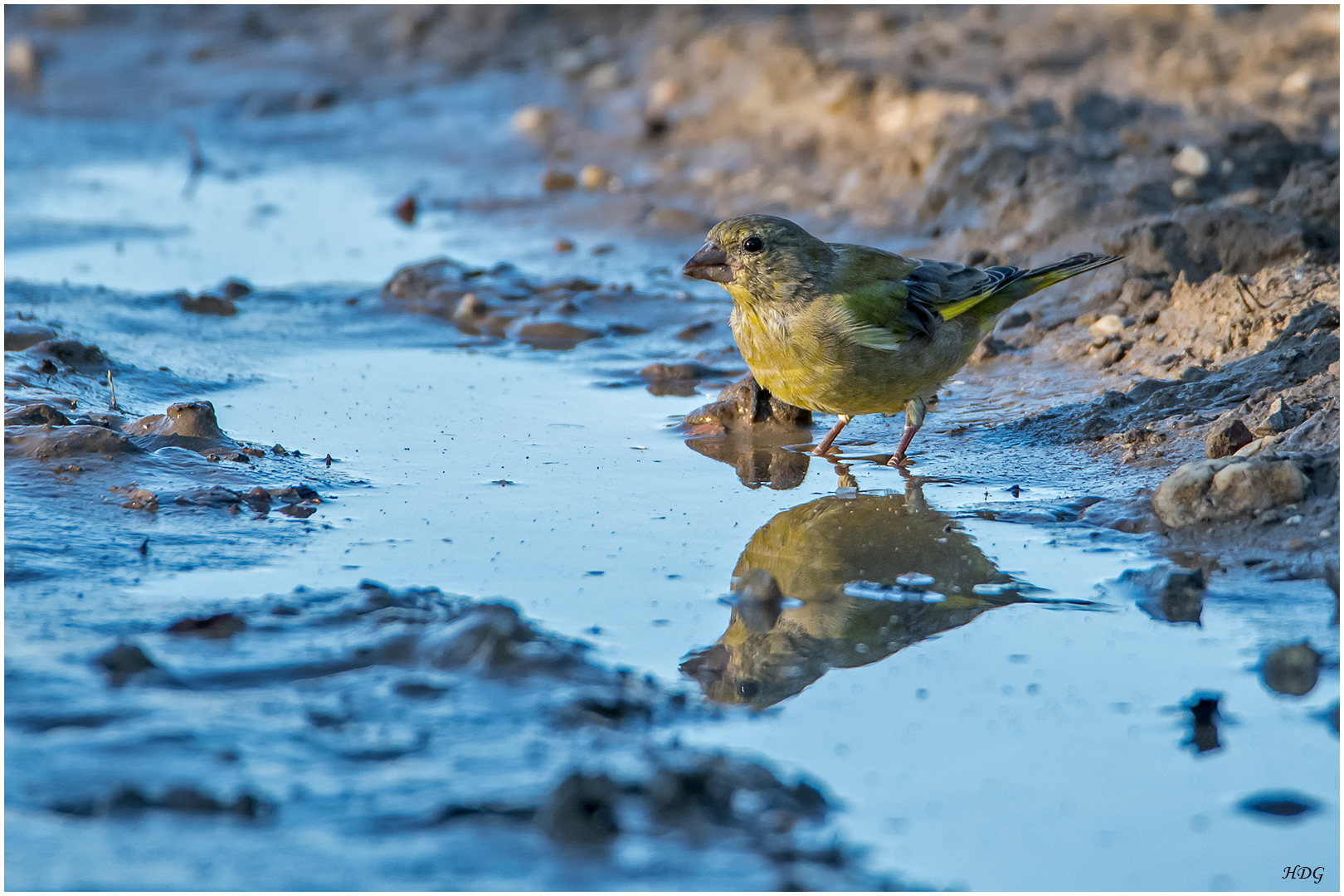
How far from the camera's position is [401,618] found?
3.27 meters

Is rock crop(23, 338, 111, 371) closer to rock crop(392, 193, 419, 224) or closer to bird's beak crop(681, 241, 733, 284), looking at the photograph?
bird's beak crop(681, 241, 733, 284)

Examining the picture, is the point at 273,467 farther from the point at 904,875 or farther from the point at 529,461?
the point at 904,875

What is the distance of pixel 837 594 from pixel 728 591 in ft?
0.98

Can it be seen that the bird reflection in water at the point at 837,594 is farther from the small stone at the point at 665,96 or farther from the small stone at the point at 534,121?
the small stone at the point at 534,121

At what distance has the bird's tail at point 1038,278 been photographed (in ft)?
16.9

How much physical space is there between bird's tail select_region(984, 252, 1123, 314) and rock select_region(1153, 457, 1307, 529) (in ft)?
4.66

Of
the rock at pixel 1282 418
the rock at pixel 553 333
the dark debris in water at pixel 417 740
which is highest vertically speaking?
the rock at pixel 553 333

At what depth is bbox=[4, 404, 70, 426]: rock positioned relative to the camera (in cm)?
450

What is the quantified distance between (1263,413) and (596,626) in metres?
2.51

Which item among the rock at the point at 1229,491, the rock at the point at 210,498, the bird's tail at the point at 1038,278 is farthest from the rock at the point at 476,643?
the bird's tail at the point at 1038,278

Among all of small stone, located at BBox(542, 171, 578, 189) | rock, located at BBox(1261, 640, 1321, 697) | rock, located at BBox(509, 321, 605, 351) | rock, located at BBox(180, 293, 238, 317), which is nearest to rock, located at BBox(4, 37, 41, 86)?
small stone, located at BBox(542, 171, 578, 189)

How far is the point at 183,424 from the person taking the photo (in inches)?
180

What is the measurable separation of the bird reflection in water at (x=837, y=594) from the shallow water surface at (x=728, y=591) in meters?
0.01

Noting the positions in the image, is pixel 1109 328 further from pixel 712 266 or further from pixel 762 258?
pixel 712 266
